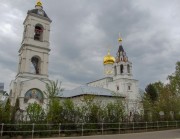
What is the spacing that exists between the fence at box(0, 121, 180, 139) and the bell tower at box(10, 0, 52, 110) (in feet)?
40.2

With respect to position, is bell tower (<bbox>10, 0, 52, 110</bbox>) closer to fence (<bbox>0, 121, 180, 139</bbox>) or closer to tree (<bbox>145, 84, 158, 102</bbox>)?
fence (<bbox>0, 121, 180, 139</bbox>)

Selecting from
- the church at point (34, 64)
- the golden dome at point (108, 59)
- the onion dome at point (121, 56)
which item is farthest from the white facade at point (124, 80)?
the church at point (34, 64)

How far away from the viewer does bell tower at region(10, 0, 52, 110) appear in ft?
93.4

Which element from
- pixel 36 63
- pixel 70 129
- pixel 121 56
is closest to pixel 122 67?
pixel 121 56

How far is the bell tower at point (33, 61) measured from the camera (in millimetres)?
28461

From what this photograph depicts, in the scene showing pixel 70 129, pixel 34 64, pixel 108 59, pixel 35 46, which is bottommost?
pixel 70 129

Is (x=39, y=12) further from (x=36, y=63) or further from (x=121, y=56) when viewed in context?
(x=121, y=56)

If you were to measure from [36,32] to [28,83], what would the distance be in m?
9.14

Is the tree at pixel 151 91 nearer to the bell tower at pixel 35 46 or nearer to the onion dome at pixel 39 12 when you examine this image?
the bell tower at pixel 35 46

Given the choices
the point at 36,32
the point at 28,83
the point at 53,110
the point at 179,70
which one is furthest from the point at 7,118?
the point at 179,70

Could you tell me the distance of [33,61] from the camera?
32531 mm

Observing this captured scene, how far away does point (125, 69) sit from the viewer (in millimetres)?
51344

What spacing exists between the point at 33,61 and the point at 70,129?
61.1 ft

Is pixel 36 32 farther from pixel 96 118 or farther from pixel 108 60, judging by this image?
pixel 108 60
